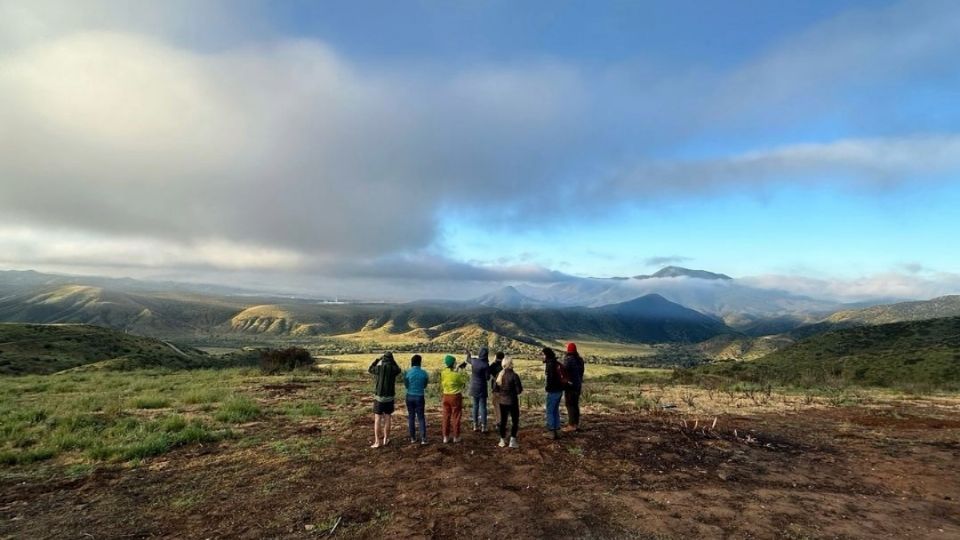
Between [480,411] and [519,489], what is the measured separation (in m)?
4.75

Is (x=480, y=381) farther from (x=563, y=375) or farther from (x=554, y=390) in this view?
(x=563, y=375)

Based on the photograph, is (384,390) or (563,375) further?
(563,375)

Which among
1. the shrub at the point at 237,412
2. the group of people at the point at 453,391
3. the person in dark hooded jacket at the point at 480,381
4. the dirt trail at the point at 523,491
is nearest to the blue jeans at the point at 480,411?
the person in dark hooded jacket at the point at 480,381

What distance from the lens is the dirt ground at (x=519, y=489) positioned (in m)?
7.86

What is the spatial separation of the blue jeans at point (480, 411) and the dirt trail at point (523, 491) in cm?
75

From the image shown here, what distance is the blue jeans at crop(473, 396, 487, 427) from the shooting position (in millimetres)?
14008

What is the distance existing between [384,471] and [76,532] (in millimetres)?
5142

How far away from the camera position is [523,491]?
937 cm

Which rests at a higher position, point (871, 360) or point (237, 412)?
point (237, 412)

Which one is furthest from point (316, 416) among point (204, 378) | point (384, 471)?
point (204, 378)

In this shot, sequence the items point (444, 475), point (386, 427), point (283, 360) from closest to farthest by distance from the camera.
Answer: point (444, 475) → point (386, 427) → point (283, 360)

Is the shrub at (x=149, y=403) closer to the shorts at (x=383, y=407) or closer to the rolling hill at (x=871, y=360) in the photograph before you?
the shorts at (x=383, y=407)

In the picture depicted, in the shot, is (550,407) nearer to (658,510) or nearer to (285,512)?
(658,510)

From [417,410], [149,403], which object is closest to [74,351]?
[149,403]
